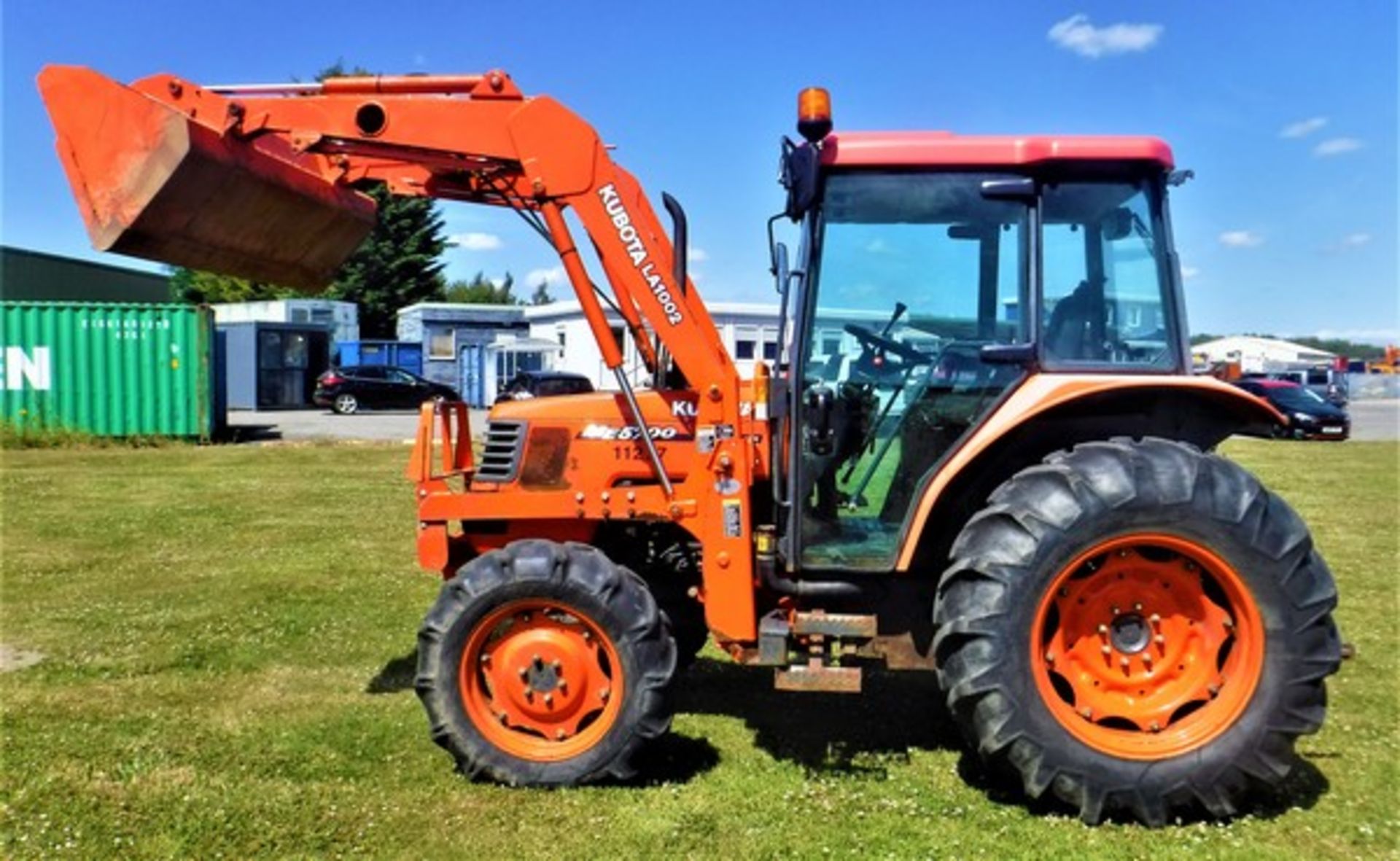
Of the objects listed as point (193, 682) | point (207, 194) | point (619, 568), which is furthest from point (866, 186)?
point (193, 682)

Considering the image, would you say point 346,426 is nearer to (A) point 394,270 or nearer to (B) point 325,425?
(B) point 325,425

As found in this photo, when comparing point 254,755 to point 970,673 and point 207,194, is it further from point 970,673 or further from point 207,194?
point 970,673

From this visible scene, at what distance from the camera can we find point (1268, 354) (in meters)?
62.9

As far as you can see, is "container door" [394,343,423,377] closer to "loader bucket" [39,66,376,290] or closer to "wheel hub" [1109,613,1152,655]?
"loader bucket" [39,66,376,290]

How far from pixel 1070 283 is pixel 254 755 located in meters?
3.96

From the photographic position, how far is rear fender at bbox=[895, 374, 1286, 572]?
407 cm

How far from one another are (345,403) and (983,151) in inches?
1108

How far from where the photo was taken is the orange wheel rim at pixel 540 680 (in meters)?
4.28

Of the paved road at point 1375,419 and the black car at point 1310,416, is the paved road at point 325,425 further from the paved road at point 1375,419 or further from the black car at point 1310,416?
the paved road at point 1375,419

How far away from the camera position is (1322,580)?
3924mm

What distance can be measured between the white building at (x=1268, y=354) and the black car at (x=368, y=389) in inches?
1412

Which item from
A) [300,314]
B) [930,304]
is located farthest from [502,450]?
[300,314]

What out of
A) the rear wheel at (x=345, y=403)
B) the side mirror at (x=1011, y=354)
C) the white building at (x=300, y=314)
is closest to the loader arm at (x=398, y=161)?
the side mirror at (x=1011, y=354)

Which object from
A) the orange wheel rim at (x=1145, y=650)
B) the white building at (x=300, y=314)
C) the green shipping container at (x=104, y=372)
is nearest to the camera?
the orange wheel rim at (x=1145, y=650)
